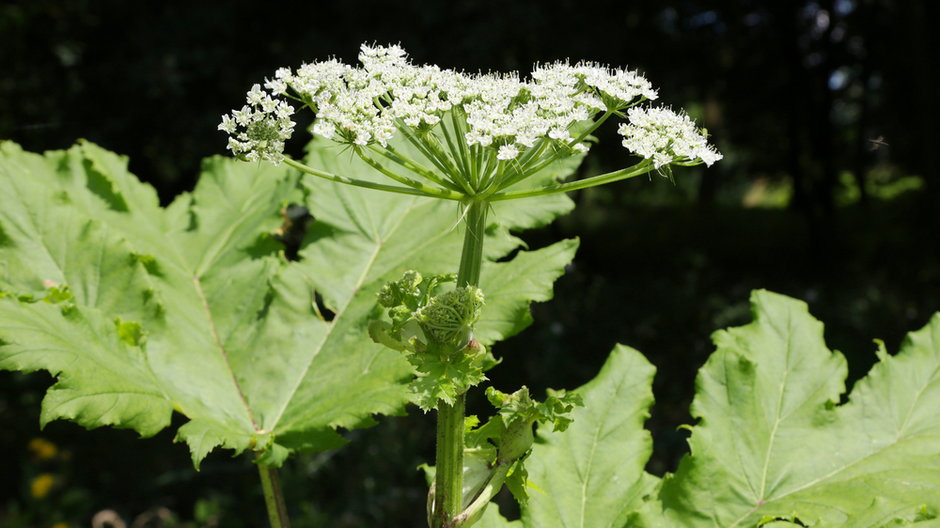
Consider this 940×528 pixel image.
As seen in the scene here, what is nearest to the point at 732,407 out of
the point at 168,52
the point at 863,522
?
the point at 863,522

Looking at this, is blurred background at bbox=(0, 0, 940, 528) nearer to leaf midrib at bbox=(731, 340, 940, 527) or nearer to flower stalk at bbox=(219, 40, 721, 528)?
flower stalk at bbox=(219, 40, 721, 528)

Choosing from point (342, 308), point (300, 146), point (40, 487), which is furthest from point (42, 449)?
point (342, 308)

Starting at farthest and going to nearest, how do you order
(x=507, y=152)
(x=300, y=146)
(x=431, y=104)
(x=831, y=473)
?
1. (x=300, y=146)
2. (x=831, y=473)
3. (x=431, y=104)
4. (x=507, y=152)

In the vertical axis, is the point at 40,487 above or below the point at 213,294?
above

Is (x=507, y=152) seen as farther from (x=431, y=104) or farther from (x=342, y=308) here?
(x=342, y=308)

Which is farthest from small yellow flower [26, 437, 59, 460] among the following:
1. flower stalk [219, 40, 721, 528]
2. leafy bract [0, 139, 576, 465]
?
flower stalk [219, 40, 721, 528]

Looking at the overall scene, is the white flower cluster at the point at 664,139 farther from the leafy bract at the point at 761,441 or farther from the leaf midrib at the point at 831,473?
the leaf midrib at the point at 831,473

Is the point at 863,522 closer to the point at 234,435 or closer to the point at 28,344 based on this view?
the point at 234,435
